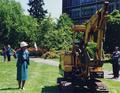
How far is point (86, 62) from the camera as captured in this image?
1681cm

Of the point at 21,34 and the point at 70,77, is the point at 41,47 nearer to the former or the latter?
the point at 21,34

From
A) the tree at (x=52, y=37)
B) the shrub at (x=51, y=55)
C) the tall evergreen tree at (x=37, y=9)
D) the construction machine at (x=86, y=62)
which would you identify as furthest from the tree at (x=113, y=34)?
the construction machine at (x=86, y=62)

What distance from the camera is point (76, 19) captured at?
114250 millimetres

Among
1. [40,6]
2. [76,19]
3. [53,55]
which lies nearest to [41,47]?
[53,55]

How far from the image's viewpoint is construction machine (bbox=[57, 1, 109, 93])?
54.7 ft

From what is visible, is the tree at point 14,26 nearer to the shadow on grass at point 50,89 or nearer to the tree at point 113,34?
the tree at point 113,34

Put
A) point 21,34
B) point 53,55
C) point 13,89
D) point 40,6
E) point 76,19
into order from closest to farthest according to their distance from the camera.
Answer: point 13,89
point 53,55
point 21,34
point 40,6
point 76,19

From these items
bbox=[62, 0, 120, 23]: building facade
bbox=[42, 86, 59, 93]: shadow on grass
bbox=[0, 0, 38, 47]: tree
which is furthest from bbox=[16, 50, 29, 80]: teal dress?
bbox=[62, 0, 120, 23]: building facade

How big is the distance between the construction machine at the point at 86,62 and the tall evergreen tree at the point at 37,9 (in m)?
87.1

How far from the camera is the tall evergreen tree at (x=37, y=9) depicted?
105 m

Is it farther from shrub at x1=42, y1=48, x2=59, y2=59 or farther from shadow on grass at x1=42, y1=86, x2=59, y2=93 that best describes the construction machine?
shrub at x1=42, y1=48, x2=59, y2=59

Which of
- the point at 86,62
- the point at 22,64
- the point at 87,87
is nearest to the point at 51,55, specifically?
the point at 87,87

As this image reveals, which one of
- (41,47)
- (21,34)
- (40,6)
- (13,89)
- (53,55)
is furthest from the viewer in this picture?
(40,6)

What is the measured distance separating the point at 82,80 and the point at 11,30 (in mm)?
63317
